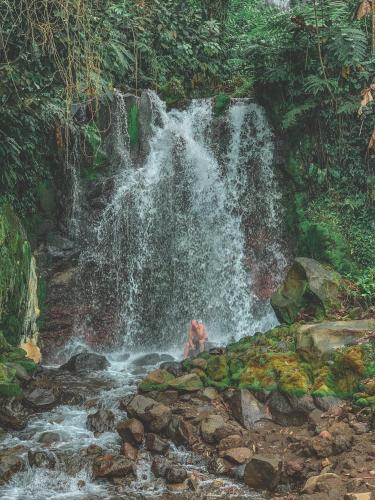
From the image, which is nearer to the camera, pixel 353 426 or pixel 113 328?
pixel 353 426

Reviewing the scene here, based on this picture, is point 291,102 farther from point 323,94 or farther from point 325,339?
point 325,339

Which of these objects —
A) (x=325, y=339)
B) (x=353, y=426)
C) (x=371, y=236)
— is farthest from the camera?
(x=371, y=236)

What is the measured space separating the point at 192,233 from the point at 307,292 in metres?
3.64

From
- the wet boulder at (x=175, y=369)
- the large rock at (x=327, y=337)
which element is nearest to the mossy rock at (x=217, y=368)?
the wet boulder at (x=175, y=369)

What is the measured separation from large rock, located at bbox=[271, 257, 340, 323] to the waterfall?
1787 mm

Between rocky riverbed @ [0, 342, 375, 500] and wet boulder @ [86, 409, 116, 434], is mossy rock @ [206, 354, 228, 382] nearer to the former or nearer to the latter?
rocky riverbed @ [0, 342, 375, 500]

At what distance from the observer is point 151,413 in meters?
5.83

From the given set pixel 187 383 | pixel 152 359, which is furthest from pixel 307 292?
pixel 152 359

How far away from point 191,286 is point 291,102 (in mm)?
4465

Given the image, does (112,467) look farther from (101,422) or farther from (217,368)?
(217,368)

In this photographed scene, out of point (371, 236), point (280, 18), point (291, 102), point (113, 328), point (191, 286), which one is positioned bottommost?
point (113, 328)

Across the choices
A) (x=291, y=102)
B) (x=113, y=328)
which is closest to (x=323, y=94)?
(x=291, y=102)

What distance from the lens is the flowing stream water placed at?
35.2 feet

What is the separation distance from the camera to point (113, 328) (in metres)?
10.7
